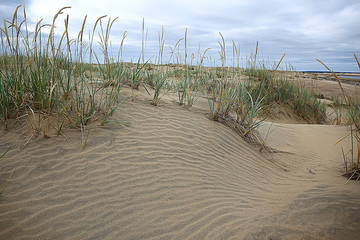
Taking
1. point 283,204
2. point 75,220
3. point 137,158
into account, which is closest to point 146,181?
point 137,158

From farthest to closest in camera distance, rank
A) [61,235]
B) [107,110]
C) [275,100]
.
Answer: [275,100] → [107,110] → [61,235]

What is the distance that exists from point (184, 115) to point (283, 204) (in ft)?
7.14

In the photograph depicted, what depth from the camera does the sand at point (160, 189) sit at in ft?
6.94

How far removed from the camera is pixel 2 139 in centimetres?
294

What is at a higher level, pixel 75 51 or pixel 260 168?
pixel 75 51

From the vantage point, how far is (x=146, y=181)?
2.69 meters

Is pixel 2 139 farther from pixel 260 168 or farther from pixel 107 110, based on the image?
pixel 260 168

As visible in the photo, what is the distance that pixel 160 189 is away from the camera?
263 centimetres

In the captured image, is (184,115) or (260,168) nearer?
(260,168)

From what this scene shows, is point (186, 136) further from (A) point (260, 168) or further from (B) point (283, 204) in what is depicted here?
(B) point (283, 204)

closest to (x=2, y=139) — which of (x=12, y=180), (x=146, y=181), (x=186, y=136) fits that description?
(x=12, y=180)

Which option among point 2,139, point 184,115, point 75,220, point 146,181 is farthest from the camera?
point 184,115

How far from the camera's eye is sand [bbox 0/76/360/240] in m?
2.12

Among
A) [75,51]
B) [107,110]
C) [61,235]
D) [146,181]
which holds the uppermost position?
[75,51]
